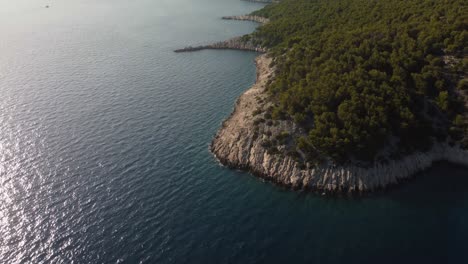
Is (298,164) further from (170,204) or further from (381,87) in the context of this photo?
(381,87)

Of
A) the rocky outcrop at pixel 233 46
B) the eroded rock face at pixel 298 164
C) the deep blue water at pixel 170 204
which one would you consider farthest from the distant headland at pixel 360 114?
the rocky outcrop at pixel 233 46

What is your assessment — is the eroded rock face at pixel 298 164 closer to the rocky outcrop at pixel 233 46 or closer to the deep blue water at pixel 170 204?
the deep blue water at pixel 170 204

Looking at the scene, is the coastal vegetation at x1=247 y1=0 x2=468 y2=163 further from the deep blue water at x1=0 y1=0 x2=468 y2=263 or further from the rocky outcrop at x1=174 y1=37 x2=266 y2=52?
the rocky outcrop at x1=174 y1=37 x2=266 y2=52

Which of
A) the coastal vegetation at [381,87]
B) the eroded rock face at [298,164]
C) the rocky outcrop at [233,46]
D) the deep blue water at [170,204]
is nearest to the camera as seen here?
the deep blue water at [170,204]

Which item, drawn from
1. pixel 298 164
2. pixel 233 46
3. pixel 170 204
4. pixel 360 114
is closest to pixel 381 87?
pixel 360 114

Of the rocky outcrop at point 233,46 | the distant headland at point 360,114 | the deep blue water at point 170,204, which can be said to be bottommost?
the deep blue water at point 170,204

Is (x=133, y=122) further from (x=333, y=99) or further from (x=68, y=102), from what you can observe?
(x=333, y=99)

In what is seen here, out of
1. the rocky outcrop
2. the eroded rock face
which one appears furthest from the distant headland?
the rocky outcrop

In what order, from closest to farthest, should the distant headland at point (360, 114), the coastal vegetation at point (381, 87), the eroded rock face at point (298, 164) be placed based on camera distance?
the eroded rock face at point (298, 164) → the distant headland at point (360, 114) → the coastal vegetation at point (381, 87)
